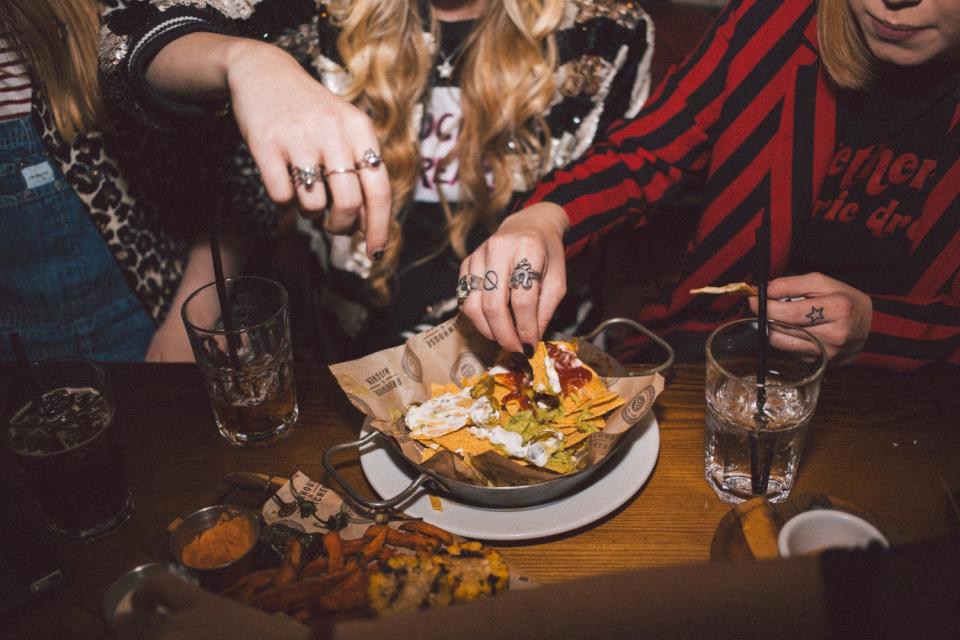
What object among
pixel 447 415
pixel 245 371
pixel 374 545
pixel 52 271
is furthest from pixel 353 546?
pixel 52 271

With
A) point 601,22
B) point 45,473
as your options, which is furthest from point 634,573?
point 601,22

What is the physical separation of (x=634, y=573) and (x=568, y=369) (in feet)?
2.08

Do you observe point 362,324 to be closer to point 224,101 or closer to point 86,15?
point 224,101

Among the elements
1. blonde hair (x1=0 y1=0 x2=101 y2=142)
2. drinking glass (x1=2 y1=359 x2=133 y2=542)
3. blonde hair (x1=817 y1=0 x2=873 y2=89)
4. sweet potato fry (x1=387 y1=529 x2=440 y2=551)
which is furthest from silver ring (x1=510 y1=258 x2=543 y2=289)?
blonde hair (x1=0 y1=0 x2=101 y2=142)

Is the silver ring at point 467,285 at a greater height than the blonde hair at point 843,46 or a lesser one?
lesser

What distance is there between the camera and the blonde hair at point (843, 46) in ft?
4.67

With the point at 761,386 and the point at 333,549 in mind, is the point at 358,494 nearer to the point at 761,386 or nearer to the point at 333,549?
the point at 333,549

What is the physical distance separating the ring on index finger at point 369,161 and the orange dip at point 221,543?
21.3 inches

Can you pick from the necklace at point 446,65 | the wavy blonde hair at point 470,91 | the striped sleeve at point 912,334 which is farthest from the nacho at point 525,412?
the necklace at point 446,65

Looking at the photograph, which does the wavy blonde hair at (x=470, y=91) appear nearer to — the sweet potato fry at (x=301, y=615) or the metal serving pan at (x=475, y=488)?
the metal serving pan at (x=475, y=488)

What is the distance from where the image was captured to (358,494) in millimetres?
1078

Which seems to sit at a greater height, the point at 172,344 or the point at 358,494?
the point at 358,494

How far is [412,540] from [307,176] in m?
0.55

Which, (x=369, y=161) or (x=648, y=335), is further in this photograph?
(x=648, y=335)
